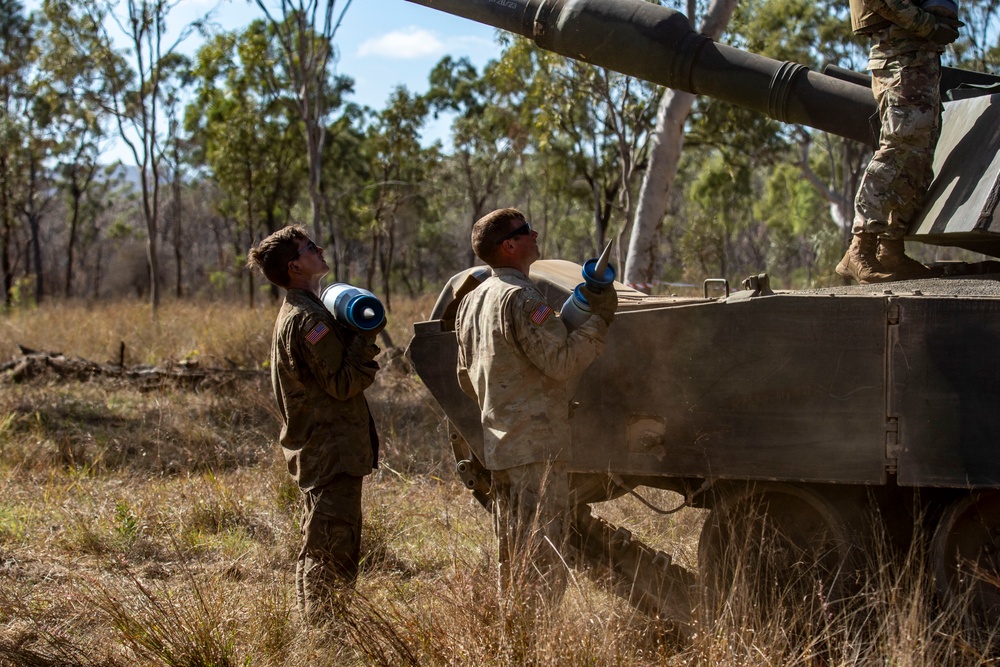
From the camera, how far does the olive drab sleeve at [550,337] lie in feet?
11.5

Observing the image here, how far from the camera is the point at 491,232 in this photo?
372 cm

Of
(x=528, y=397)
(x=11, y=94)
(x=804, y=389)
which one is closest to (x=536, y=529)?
(x=528, y=397)

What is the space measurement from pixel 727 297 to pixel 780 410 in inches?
18.5

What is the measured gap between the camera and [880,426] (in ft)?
11.7

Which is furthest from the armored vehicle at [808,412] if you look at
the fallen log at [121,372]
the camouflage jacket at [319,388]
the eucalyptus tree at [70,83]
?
the eucalyptus tree at [70,83]

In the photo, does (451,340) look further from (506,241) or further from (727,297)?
(727,297)

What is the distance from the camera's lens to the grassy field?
3250 millimetres

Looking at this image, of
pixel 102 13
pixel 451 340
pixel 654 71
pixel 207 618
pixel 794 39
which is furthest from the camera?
pixel 794 39

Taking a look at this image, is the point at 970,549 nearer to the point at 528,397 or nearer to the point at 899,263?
the point at 899,263

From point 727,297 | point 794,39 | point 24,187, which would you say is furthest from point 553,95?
point 24,187

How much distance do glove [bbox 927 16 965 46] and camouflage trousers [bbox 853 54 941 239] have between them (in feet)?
0.37

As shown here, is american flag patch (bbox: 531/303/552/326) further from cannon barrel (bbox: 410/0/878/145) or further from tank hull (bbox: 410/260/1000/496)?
cannon barrel (bbox: 410/0/878/145)

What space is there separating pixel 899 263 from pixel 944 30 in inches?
41.9

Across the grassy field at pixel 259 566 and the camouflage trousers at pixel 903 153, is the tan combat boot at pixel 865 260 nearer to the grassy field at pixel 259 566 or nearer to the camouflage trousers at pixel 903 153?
the camouflage trousers at pixel 903 153
